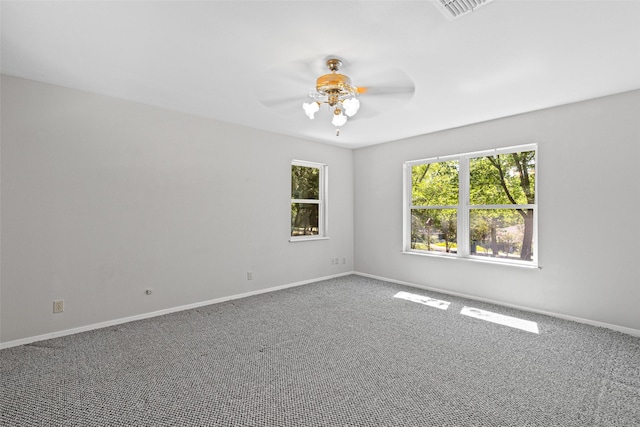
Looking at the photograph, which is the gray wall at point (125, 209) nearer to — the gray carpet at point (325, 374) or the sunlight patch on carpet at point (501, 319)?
the gray carpet at point (325, 374)

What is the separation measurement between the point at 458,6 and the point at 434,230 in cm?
345

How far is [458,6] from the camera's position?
70.9 inches

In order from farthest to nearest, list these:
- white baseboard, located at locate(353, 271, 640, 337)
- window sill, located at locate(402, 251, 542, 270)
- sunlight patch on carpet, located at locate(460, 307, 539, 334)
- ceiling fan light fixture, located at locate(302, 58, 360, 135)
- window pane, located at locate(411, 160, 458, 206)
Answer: window pane, located at locate(411, 160, 458, 206)
window sill, located at locate(402, 251, 542, 270)
sunlight patch on carpet, located at locate(460, 307, 539, 334)
white baseboard, located at locate(353, 271, 640, 337)
ceiling fan light fixture, located at locate(302, 58, 360, 135)

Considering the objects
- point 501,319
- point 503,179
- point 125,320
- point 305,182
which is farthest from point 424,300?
point 125,320

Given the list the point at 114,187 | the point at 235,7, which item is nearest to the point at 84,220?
the point at 114,187

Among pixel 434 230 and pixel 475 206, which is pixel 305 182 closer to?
pixel 434 230

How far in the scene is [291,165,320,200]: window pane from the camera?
16.5 ft

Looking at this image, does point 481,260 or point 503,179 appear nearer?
point 503,179

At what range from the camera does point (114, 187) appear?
3268 millimetres

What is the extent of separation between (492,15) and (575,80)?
5.01 ft

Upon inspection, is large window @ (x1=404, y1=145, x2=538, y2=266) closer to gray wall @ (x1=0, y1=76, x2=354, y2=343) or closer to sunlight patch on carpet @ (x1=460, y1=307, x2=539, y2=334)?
sunlight patch on carpet @ (x1=460, y1=307, x2=539, y2=334)

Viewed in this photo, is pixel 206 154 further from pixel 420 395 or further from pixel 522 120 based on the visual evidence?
pixel 522 120

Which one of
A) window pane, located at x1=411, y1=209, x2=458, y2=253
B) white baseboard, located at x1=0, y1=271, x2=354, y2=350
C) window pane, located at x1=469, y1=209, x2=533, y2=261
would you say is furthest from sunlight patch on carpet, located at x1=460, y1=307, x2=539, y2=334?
white baseboard, located at x1=0, y1=271, x2=354, y2=350

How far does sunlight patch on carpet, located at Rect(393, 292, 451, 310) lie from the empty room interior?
5 cm
